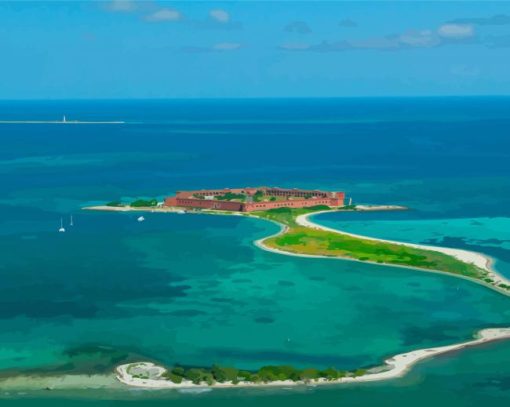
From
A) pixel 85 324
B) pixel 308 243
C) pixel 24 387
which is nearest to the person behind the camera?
pixel 24 387

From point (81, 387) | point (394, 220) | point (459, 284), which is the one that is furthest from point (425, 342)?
point (394, 220)

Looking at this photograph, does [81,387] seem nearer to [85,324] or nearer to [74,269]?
[85,324]

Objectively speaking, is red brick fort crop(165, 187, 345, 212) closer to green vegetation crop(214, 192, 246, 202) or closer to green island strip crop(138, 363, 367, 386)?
green vegetation crop(214, 192, 246, 202)

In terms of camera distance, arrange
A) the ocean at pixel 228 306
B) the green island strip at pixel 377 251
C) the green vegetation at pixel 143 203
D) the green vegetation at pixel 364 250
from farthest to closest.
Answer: the green vegetation at pixel 143 203 → the green vegetation at pixel 364 250 → the green island strip at pixel 377 251 → the ocean at pixel 228 306

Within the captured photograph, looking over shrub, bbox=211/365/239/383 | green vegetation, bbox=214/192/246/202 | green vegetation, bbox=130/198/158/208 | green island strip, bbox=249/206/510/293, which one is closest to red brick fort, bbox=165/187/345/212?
green vegetation, bbox=214/192/246/202

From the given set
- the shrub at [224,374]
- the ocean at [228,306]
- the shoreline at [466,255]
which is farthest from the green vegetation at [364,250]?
the shrub at [224,374]

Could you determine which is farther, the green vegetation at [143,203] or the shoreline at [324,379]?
the green vegetation at [143,203]

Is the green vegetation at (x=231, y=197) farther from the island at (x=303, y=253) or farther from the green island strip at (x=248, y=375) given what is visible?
Result: the green island strip at (x=248, y=375)
